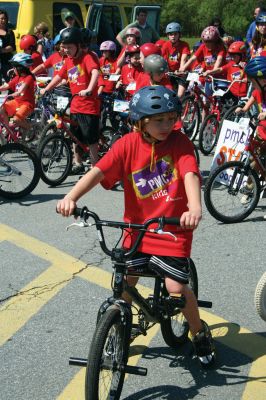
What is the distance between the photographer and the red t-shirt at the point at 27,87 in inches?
351

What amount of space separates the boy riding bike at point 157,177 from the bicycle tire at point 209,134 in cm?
608

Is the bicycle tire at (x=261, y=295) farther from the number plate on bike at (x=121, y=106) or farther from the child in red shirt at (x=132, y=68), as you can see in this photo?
the child in red shirt at (x=132, y=68)

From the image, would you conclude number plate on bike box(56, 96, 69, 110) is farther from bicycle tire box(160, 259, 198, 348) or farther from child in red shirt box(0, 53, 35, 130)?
bicycle tire box(160, 259, 198, 348)

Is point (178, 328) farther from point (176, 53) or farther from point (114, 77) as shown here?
point (176, 53)

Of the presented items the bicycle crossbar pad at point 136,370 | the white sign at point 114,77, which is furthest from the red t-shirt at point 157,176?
the white sign at point 114,77

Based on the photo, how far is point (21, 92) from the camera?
893cm

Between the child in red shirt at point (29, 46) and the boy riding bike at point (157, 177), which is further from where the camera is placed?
the child in red shirt at point (29, 46)

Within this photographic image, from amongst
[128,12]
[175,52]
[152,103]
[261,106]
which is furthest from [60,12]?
[152,103]

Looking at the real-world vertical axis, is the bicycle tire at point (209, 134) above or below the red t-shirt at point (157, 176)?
below

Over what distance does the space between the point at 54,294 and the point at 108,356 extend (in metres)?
1.70

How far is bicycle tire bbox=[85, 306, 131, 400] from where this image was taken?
2.83 meters

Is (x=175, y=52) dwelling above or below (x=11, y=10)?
below

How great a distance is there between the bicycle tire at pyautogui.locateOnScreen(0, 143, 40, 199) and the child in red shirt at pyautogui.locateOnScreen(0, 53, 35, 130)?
190 centimetres

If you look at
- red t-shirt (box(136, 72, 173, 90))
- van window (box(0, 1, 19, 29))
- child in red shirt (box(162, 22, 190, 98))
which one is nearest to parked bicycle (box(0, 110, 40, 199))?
red t-shirt (box(136, 72, 173, 90))
